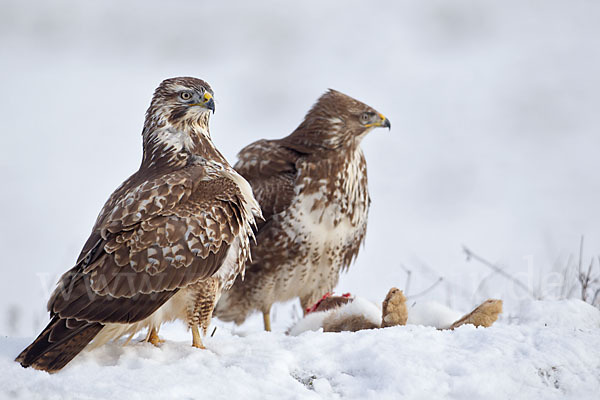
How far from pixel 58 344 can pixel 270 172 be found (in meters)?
2.95

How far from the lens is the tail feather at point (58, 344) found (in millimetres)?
3275

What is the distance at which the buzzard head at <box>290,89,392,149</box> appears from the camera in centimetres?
619

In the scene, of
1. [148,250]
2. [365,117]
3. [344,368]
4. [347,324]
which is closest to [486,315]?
[347,324]

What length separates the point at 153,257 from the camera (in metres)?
3.69

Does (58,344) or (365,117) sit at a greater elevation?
(365,117)

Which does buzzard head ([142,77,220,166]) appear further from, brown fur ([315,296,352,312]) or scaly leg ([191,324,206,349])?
brown fur ([315,296,352,312])

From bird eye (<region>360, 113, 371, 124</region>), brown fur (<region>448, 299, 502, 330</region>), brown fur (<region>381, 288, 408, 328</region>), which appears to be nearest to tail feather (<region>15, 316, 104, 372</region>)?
brown fur (<region>381, 288, 408, 328</region>)

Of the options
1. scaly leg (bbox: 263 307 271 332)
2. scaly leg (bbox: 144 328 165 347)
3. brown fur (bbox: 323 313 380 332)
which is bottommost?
scaly leg (bbox: 263 307 271 332)

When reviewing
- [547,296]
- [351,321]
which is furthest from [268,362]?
[547,296]

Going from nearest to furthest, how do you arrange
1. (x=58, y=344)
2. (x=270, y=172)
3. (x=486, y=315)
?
(x=58, y=344)
(x=486, y=315)
(x=270, y=172)

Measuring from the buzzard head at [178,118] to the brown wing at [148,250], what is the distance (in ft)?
1.52

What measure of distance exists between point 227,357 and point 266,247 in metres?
Answer: 2.28

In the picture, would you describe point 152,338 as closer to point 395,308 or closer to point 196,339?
point 196,339

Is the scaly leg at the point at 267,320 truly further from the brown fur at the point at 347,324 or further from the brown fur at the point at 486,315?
the brown fur at the point at 486,315
